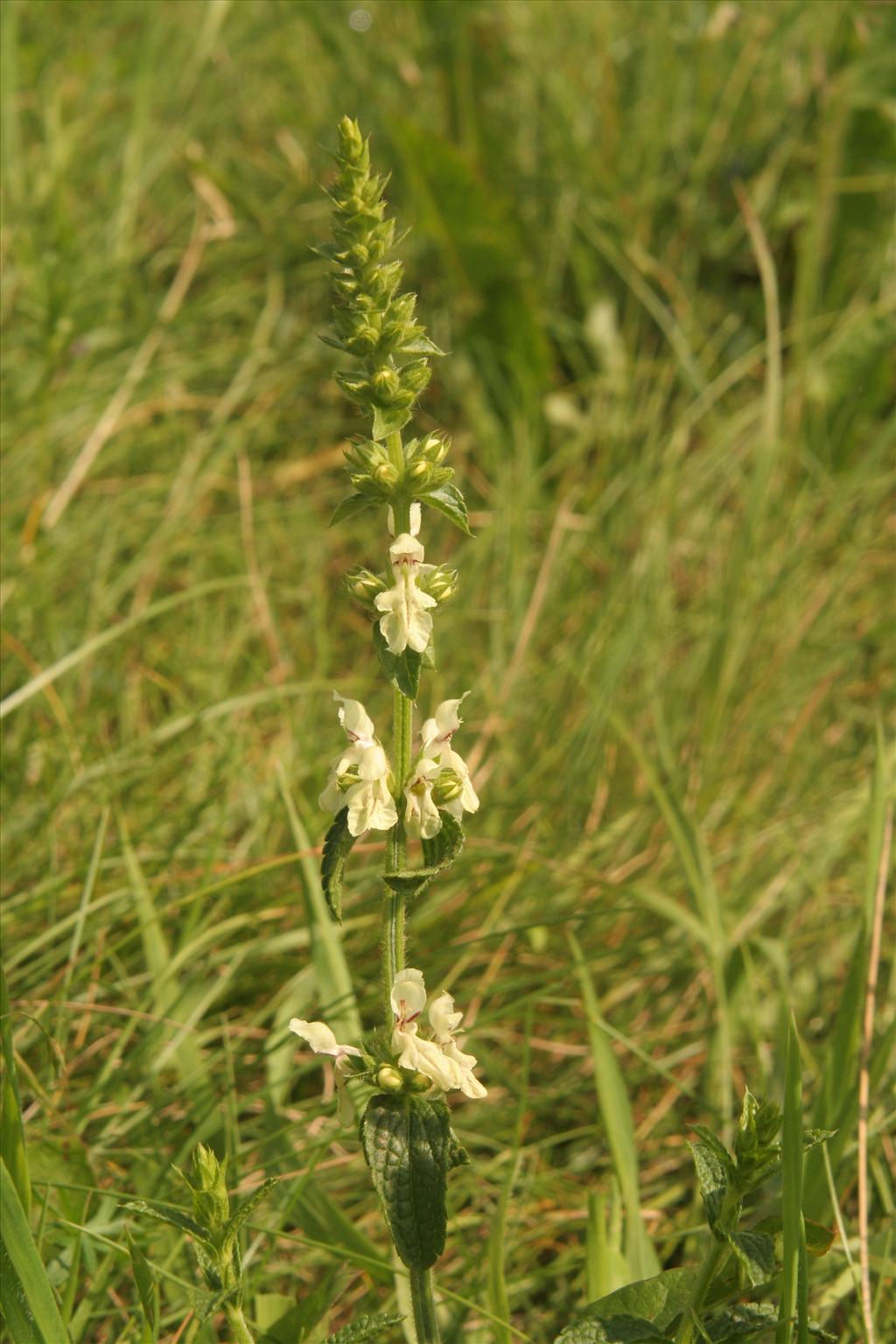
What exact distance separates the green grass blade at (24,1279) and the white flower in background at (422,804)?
1.79ft

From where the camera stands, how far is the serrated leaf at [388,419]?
1379 mm

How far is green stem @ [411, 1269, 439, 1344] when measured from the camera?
139 centimetres

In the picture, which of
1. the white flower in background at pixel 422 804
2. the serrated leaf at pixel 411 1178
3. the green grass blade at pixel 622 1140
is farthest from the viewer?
the green grass blade at pixel 622 1140

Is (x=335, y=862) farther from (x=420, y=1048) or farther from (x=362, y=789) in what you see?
(x=420, y=1048)

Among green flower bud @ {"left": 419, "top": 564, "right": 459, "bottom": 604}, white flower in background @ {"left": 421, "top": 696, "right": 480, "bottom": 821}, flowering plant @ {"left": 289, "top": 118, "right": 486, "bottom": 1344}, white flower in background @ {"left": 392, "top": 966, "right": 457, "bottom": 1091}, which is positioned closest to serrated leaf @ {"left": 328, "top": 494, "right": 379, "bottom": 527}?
flowering plant @ {"left": 289, "top": 118, "right": 486, "bottom": 1344}

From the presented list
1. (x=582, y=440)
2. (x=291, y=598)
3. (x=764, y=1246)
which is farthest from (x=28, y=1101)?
(x=582, y=440)

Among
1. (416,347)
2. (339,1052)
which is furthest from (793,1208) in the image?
(416,347)

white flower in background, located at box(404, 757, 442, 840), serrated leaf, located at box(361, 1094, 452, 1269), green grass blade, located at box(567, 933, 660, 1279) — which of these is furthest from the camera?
green grass blade, located at box(567, 933, 660, 1279)

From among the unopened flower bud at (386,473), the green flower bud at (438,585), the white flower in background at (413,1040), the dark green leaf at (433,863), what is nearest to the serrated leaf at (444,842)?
the dark green leaf at (433,863)

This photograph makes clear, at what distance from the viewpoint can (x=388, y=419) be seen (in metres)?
1.39

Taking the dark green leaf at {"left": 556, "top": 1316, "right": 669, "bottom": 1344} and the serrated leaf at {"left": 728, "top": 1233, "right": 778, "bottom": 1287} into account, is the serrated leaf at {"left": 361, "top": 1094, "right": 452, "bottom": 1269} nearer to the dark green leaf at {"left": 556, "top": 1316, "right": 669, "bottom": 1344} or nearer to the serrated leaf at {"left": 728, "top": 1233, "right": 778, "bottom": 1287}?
the dark green leaf at {"left": 556, "top": 1316, "right": 669, "bottom": 1344}

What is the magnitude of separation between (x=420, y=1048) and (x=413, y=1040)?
1 cm

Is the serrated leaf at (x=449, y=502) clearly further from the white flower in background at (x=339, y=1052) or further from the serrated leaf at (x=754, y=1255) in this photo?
the serrated leaf at (x=754, y=1255)

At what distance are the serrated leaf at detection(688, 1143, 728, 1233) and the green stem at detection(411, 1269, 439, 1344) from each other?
11.9 inches
